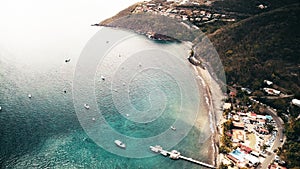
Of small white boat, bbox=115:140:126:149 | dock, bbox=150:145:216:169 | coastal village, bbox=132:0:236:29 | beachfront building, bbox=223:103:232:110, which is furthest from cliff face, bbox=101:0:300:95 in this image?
small white boat, bbox=115:140:126:149

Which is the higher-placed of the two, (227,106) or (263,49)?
(263,49)

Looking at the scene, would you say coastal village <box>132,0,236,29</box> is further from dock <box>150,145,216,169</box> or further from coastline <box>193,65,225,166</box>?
dock <box>150,145,216,169</box>

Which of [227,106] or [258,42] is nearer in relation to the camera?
[227,106]

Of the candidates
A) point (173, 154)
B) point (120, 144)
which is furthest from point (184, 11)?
point (173, 154)

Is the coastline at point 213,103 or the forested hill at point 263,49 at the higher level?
the forested hill at point 263,49

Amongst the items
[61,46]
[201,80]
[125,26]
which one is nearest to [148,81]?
[201,80]

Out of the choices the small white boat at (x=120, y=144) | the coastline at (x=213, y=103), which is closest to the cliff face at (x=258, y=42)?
the coastline at (x=213, y=103)

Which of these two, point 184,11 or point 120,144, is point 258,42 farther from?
point 120,144

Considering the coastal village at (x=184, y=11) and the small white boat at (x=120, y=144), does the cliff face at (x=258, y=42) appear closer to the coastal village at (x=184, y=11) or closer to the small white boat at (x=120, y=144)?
the coastal village at (x=184, y=11)
